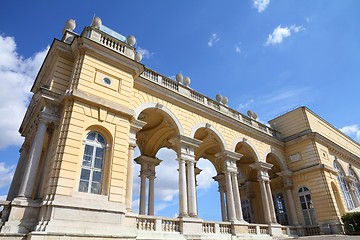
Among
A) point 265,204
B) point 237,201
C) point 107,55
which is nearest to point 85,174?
point 107,55

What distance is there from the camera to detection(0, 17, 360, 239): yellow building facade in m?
9.87

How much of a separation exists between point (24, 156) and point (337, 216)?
2125 cm

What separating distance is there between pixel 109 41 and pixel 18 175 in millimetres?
8090

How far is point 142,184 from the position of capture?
18406 millimetres

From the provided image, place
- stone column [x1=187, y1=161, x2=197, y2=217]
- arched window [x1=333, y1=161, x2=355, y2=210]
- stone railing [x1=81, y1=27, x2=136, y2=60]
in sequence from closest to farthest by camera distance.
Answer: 1. stone railing [x1=81, y1=27, x2=136, y2=60]
2. stone column [x1=187, y1=161, x2=197, y2=217]
3. arched window [x1=333, y1=161, x2=355, y2=210]

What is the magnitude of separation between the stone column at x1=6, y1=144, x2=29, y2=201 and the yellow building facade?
0.18 feet

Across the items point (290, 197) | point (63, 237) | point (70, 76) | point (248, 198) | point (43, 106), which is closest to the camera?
point (63, 237)

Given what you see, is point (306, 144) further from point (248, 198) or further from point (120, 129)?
point (120, 129)

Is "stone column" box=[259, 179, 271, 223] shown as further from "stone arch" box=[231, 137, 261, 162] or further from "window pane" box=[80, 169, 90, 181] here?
"window pane" box=[80, 169, 90, 181]

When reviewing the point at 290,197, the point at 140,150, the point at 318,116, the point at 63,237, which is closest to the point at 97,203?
the point at 63,237

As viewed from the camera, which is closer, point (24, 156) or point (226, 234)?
point (24, 156)

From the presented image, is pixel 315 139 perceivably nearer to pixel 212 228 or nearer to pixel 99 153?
pixel 212 228

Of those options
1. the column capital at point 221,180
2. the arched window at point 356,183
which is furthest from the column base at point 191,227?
the arched window at point 356,183

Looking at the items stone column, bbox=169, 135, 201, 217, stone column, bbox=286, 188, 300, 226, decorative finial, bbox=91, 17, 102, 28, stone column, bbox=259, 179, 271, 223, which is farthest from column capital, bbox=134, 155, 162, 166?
stone column, bbox=286, 188, 300, 226
